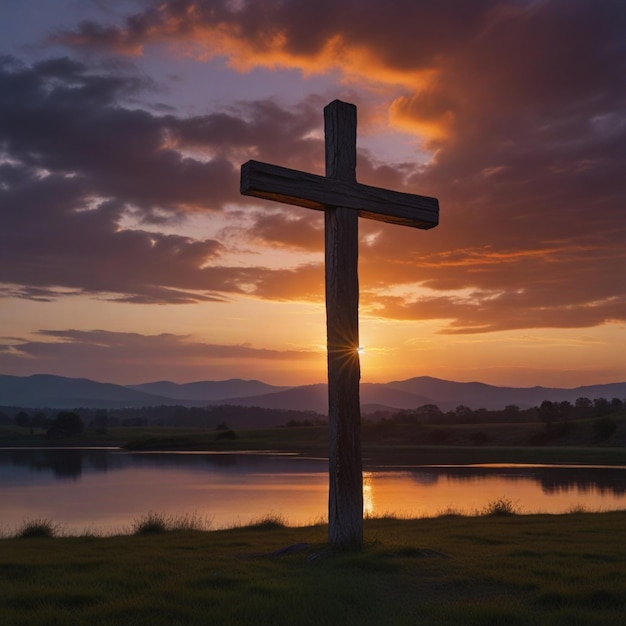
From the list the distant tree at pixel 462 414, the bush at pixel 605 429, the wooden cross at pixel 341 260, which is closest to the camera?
the wooden cross at pixel 341 260

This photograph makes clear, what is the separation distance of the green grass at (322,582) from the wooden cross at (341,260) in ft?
2.92

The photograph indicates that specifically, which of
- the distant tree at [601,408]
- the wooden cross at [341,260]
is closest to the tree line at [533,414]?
the distant tree at [601,408]

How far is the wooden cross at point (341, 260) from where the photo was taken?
10352 millimetres

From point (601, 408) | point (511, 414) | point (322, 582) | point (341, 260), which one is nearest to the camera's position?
point (322, 582)

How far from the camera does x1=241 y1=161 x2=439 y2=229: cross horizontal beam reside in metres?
10.1

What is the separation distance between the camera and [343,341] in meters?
10.7

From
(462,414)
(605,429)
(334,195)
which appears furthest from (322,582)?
(462,414)

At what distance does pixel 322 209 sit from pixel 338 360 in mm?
2404

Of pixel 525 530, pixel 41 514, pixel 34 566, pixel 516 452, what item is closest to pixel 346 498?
pixel 34 566

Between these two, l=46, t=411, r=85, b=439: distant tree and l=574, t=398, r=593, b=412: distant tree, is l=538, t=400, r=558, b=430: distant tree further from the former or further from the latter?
l=46, t=411, r=85, b=439: distant tree

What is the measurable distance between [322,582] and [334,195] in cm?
561

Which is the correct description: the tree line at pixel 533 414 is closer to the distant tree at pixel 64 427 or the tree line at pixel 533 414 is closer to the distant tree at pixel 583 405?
the distant tree at pixel 583 405

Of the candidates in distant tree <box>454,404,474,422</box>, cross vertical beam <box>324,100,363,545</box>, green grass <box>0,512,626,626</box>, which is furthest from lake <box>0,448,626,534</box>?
distant tree <box>454,404,474,422</box>

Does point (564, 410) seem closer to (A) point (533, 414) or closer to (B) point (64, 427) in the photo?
(A) point (533, 414)
